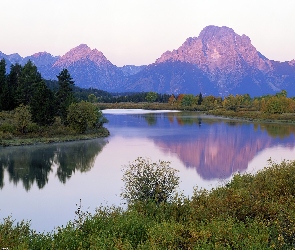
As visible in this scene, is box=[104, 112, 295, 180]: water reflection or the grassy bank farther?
box=[104, 112, 295, 180]: water reflection

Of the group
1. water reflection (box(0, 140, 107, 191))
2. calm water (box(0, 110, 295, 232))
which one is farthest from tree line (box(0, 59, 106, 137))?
water reflection (box(0, 140, 107, 191))

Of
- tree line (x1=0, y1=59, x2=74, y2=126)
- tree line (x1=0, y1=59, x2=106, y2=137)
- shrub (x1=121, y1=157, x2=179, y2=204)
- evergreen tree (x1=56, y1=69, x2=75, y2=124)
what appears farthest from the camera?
evergreen tree (x1=56, y1=69, x2=75, y2=124)

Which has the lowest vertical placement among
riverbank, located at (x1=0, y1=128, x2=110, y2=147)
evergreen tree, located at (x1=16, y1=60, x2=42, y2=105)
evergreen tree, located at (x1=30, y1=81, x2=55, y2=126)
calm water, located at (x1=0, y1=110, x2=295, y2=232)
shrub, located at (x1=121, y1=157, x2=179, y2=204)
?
calm water, located at (x1=0, y1=110, x2=295, y2=232)

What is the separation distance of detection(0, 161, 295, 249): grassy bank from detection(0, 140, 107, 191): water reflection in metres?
23.3

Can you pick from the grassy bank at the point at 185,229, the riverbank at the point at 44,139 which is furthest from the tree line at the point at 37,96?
the grassy bank at the point at 185,229

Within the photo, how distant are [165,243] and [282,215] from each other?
5.09 m

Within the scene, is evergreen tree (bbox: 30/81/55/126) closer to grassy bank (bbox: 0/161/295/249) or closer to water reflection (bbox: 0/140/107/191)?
water reflection (bbox: 0/140/107/191)

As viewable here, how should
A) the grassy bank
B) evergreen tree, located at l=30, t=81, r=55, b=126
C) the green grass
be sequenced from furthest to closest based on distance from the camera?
1. evergreen tree, located at l=30, t=81, r=55, b=126
2. the green grass
3. the grassy bank

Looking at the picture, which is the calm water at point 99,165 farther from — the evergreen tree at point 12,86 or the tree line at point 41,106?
the evergreen tree at point 12,86

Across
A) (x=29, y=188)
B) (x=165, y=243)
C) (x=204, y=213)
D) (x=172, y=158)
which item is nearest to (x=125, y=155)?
(x=172, y=158)

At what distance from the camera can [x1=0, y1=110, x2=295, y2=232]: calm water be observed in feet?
105

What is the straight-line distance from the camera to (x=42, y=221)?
90.9 ft

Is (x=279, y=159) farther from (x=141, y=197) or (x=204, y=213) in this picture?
(x=204, y=213)

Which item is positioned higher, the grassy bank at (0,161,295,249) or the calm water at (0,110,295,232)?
the grassy bank at (0,161,295,249)
